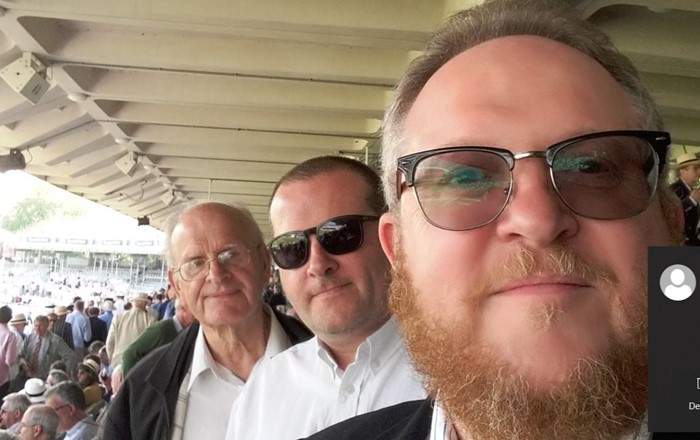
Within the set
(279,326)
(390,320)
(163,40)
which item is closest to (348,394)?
(390,320)

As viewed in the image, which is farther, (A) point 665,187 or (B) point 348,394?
(B) point 348,394

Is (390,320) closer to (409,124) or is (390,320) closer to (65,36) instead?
(409,124)

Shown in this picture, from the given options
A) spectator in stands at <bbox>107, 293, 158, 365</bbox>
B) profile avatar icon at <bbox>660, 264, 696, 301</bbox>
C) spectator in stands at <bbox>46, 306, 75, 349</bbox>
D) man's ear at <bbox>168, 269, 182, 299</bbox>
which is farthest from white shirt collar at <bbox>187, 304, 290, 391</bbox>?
spectator in stands at <bbox>46, 306, 75, 349</bbox>

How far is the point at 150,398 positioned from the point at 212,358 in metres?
0.23

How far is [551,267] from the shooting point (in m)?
0.69

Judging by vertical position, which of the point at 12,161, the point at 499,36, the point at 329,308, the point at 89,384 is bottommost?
the point at 89,384

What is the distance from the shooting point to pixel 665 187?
84cm

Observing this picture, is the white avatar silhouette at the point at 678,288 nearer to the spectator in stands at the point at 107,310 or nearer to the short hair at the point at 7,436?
the short hair at the point at 7,436

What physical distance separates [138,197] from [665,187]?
9.49m

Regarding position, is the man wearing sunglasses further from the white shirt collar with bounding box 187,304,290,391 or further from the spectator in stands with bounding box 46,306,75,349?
the spectator in stands with bounding box 46,306,75,349

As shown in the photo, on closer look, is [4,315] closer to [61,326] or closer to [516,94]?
[61,326]

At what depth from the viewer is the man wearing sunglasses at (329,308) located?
1560mm

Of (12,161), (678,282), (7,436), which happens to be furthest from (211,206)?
(12,161)

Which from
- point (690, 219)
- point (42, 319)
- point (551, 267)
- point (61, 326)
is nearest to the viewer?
point (551, 267)
